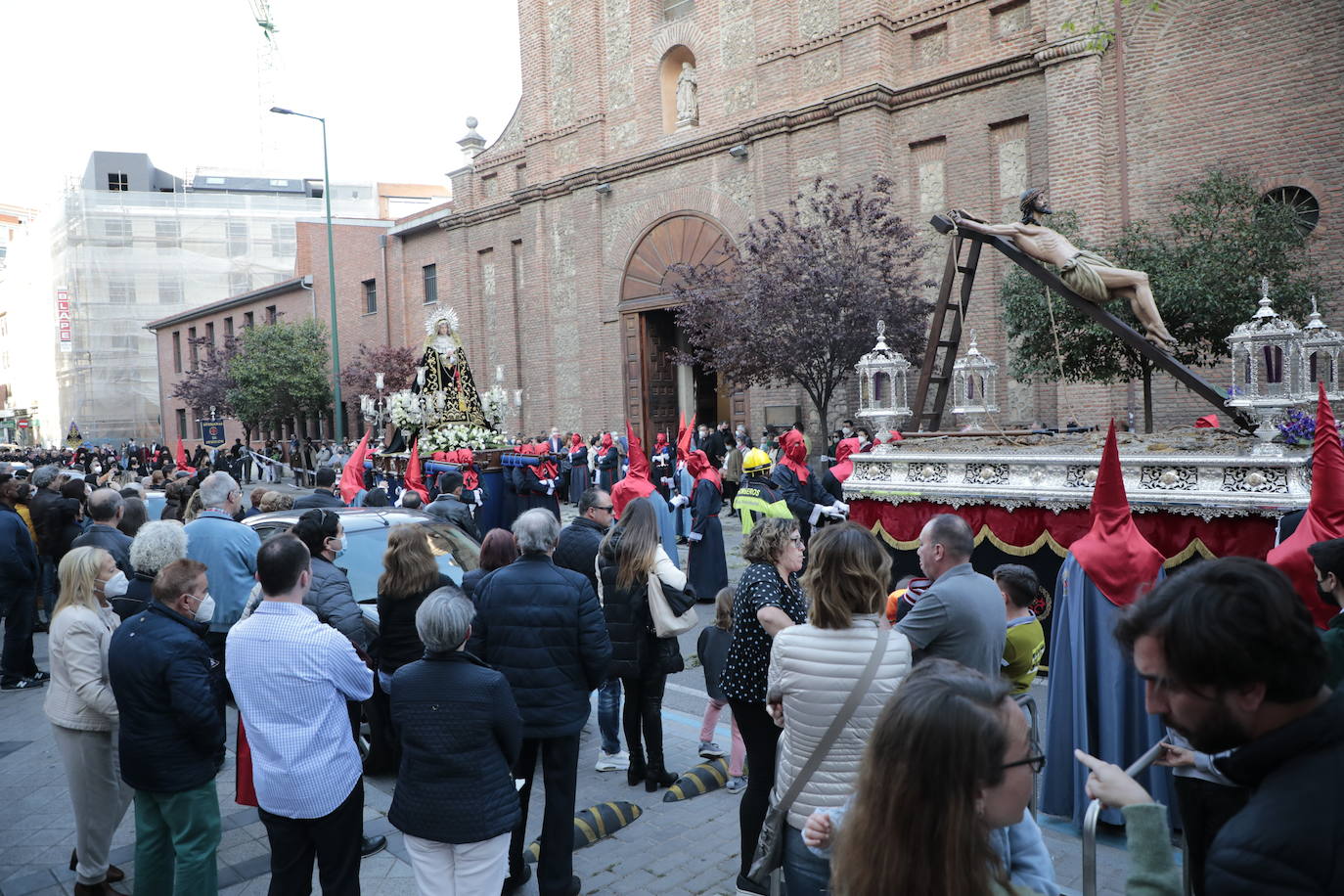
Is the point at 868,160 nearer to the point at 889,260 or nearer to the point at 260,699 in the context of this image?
the point at 889,260

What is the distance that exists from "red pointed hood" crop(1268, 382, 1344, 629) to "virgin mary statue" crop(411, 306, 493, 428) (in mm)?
14617

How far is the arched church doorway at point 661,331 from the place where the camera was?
23734mm

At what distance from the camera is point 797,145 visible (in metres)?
21.2

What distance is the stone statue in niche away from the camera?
23891 mm

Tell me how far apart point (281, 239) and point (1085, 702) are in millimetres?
55393

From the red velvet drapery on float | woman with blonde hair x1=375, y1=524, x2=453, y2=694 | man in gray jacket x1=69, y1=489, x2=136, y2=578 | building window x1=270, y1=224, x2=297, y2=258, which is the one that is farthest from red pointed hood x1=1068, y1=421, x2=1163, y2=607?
building window x1=270, y1=224, x2=297, y2=258

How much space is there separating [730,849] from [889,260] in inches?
565

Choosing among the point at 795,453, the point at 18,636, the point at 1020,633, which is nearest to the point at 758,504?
the point at 795,453

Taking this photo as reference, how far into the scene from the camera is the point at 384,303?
35.8 m

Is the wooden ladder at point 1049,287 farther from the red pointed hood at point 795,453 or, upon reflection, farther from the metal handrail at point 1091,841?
the metal handrail at point 1091,841

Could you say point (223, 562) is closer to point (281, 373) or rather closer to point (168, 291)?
point (281, 373)

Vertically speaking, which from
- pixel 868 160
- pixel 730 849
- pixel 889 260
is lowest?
pixel 730 849

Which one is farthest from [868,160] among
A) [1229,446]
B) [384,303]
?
[384,303]

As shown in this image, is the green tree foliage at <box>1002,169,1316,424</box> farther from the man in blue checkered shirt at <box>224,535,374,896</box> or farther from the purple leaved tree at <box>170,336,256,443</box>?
the purple leaved tree at <box>170,336,256,443</box>
